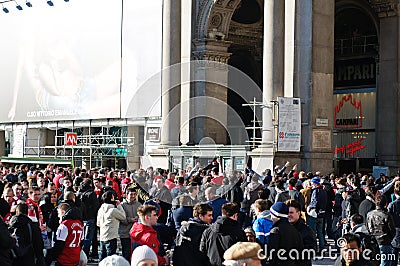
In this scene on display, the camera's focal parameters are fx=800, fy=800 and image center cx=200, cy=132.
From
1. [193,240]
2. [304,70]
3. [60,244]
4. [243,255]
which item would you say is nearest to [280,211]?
[193,240]

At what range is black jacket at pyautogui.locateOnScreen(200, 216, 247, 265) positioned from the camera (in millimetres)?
9008

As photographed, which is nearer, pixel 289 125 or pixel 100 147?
pixel 289 125

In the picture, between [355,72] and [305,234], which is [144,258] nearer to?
[305,234]

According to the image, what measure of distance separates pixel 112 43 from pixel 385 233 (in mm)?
28342

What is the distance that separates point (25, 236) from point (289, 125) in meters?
16.6

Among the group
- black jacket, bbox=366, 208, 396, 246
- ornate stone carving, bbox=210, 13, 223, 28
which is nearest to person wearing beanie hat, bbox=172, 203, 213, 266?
black jacket, bbox=366, 208, 396, 246

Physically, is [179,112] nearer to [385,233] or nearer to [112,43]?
[112,43]

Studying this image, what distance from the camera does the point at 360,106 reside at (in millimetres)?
36062

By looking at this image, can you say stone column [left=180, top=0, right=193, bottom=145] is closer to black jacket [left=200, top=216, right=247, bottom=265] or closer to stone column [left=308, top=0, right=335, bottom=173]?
stone column [left=308, top=0, right=335, bottom=173]

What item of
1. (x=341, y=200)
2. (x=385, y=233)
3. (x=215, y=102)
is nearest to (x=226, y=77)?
(x=215, y=102)

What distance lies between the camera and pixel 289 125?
26.3 meters

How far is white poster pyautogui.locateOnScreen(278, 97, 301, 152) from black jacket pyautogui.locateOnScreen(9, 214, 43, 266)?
638 inches

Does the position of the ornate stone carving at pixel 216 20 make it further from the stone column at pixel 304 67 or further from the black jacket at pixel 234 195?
the black jacket at pixel 234 195

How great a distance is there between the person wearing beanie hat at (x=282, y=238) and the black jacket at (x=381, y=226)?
2953 millimetres
